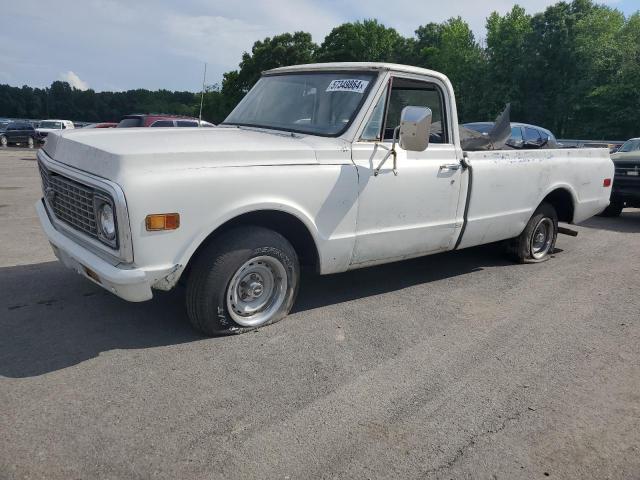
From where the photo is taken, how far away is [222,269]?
354cm

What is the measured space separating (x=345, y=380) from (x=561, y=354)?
65.7 inches

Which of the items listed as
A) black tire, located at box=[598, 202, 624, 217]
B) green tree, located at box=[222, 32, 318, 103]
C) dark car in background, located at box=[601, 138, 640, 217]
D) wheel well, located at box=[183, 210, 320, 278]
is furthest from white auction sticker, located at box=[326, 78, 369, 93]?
green tree, located at box=[222, 32, 318, 103]

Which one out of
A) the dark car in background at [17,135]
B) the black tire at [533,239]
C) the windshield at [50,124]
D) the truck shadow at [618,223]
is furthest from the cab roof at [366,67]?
the windshield at [50,124]

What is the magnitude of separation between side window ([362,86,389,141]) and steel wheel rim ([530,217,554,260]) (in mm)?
2928

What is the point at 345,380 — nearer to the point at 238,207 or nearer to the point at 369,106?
the point at 238,207

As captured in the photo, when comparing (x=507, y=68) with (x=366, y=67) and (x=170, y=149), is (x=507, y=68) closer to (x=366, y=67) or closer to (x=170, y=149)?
(x=366, y=67)

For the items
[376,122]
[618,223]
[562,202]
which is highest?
[376,122]

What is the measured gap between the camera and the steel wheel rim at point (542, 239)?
6363mm

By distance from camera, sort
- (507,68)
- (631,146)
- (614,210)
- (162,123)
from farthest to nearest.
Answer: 1. (507,68)
2. (162,123)
3. (631,146)
4. (614,210)

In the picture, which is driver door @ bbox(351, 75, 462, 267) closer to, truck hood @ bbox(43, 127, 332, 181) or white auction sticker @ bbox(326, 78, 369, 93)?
white auction sticker @ bbox(326, 78, 369, 93)

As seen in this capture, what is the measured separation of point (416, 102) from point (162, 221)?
8.66 ft

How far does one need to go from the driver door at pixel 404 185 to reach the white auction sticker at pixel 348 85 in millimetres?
172

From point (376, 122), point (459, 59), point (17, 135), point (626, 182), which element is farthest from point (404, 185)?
point (459, 59)

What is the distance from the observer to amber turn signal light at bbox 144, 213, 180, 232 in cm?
316
